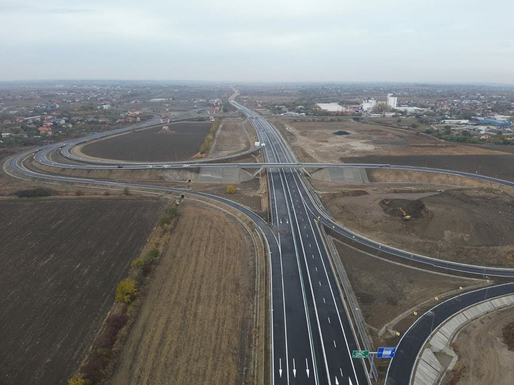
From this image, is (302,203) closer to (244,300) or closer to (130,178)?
(244,300)

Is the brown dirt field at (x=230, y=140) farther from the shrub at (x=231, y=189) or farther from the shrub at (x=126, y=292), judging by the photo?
the shrub at (x=126, y=292)

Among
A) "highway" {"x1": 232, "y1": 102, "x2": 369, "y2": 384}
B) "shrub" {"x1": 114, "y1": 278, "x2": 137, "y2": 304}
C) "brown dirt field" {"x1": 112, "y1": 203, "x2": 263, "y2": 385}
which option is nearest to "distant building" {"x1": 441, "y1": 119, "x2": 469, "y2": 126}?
"highway" {"x1": 232, "y1": 102, "x2": 369, "y2": 384}

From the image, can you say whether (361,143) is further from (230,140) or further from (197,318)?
(197,318)

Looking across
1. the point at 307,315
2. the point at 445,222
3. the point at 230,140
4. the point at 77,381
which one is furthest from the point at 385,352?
the point at 230,140

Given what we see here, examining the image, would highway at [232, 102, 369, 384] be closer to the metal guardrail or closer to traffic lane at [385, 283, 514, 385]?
the metal guardrail

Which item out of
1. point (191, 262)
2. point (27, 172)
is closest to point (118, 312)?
point (191, 262)

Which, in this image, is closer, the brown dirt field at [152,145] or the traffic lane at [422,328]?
the traffic lane at [422,328]

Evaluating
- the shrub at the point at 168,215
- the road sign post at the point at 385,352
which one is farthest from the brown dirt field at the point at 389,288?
the shrub at the point at 168,215
